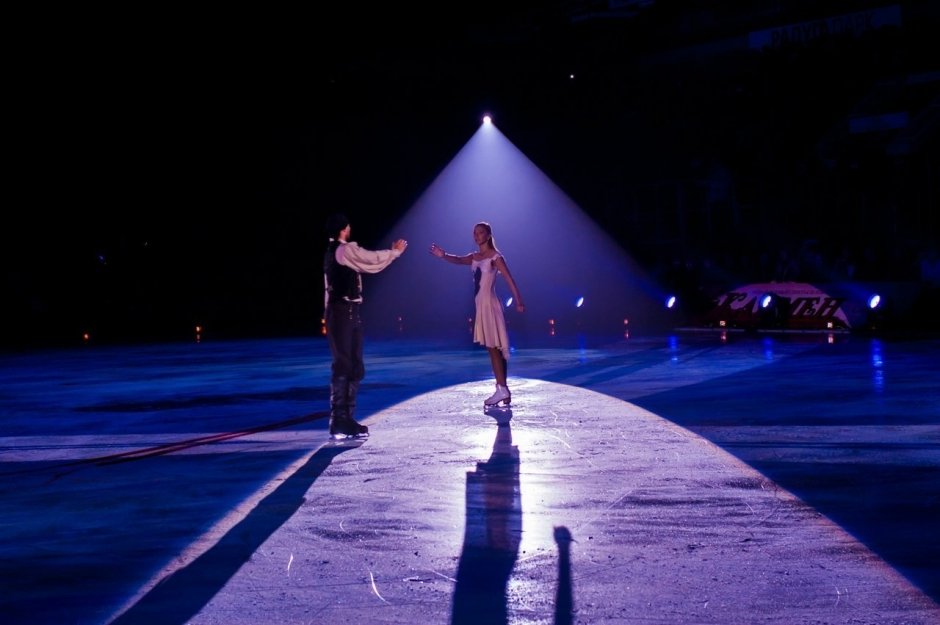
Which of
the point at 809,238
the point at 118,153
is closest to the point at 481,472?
the point at 809,238

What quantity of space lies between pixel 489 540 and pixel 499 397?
22.6 feet

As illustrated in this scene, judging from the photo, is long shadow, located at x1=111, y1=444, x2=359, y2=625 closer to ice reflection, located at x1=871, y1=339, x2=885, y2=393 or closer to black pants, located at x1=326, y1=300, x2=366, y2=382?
black pants, located at x1=326, y1=300, x2=366, y2=382

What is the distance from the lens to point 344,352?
1150cm

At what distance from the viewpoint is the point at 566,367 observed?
63.4 feet

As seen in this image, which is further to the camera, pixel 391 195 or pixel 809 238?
pixel 391 195

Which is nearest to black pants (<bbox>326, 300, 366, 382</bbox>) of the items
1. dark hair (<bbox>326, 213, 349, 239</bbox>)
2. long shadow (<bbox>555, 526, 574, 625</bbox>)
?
dark hair (<bbox>326, 213, 349, 239</bbox>)

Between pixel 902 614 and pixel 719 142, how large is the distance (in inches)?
1450

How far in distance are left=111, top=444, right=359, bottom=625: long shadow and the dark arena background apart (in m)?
0.03

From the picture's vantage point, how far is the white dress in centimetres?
1370

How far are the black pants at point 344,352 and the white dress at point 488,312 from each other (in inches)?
92.5

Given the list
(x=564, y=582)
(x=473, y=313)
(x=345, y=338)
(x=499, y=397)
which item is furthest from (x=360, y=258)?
(x=473, y=313)

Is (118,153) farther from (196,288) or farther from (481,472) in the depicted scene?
(481,472)

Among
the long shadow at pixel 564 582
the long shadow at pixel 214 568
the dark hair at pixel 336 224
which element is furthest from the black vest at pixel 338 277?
the long shadow at pixel 564 582

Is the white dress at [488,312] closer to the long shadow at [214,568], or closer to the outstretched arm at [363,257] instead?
the outstretched arm at [363,257]
